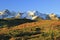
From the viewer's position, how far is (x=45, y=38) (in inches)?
652

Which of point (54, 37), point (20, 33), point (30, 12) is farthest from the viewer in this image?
point (30, 12)

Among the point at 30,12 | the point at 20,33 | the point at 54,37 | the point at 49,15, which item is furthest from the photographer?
the point at 30,12

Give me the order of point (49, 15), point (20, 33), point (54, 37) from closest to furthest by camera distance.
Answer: point (54, 37) < point (20, 33) < point (49, 15)

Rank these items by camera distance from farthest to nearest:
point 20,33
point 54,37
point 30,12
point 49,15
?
point 30,12 < point 49,15 < point 20,33 < point 54,37

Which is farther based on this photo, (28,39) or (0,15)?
(0,15)

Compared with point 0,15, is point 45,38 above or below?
below

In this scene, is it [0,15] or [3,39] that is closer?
[3,39]

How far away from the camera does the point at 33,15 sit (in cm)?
4788

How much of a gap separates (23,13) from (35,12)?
2.72 metres

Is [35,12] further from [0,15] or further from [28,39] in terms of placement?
[28,39]

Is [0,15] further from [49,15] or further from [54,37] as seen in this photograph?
[54,37]

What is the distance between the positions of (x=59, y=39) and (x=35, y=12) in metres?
34.4

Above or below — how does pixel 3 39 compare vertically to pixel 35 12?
below

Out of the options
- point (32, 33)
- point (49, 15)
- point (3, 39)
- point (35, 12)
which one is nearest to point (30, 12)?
point (35, 12)
